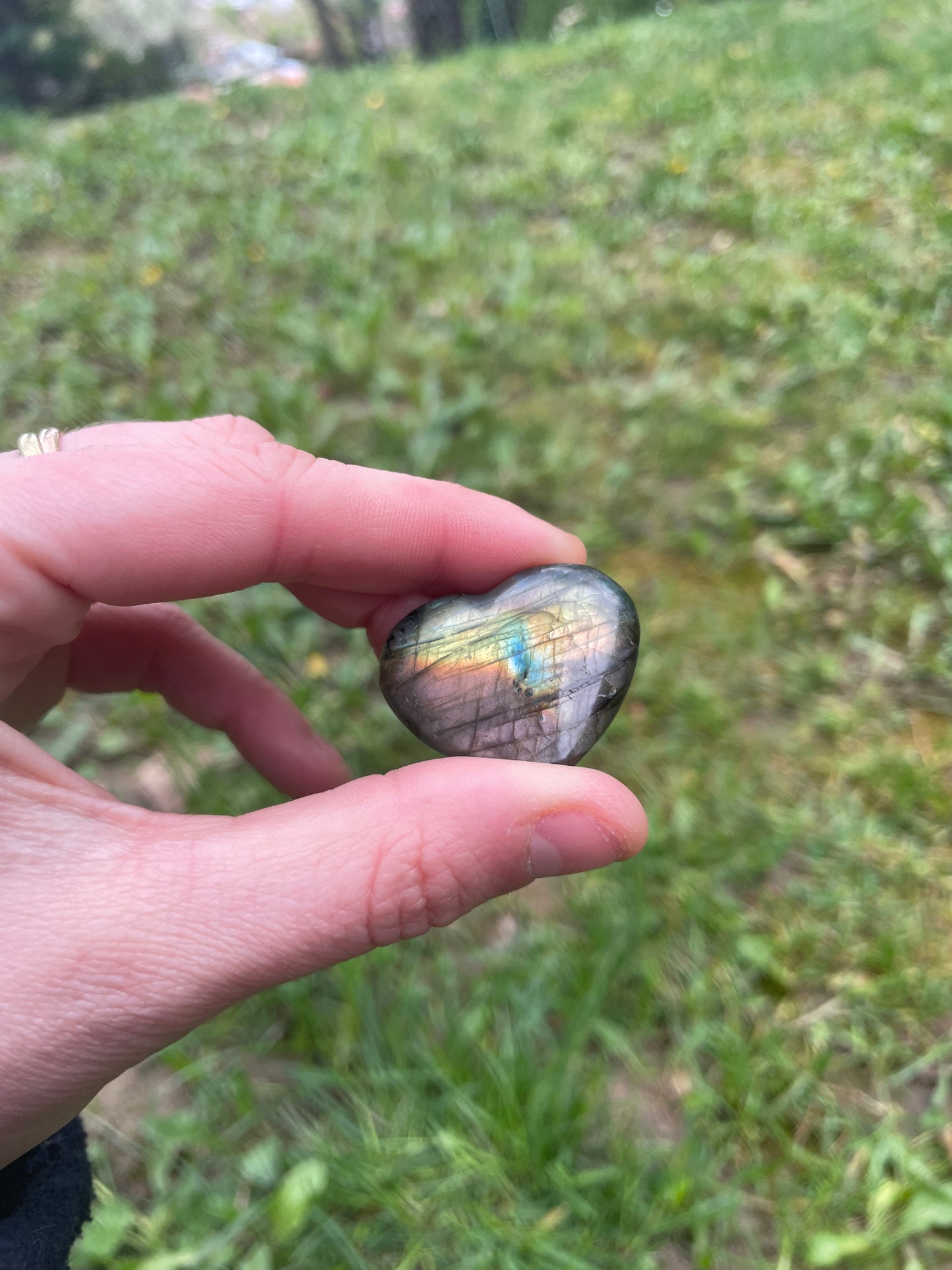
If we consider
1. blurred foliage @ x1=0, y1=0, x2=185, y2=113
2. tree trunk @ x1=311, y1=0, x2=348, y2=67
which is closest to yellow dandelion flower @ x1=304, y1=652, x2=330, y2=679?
blurred foliage @ x1=0, y1=0, x2=185, y2=113

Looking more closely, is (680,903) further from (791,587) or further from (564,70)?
(564,70)

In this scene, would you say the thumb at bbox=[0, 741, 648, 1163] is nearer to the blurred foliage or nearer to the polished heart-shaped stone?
the polished heart-shaped stone

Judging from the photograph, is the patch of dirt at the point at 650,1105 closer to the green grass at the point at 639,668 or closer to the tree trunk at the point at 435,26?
the green grass at the point at 639,668

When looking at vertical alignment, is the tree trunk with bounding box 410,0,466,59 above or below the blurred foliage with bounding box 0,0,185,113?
above

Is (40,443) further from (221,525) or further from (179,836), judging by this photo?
(179,836)

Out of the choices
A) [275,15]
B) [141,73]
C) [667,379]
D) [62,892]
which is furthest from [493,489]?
[275,15]
